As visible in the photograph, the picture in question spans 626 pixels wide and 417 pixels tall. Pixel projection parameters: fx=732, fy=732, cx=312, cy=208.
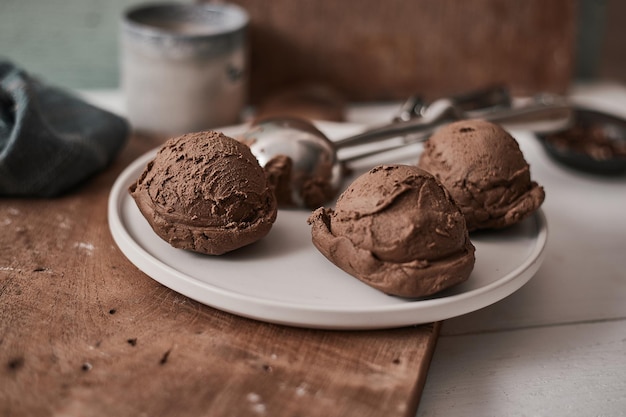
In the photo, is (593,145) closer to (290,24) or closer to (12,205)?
(290,24)

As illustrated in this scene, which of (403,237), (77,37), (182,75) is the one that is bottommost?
(77,37)

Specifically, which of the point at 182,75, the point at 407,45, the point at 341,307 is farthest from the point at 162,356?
the point at 407,45

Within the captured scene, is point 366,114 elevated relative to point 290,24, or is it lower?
lower

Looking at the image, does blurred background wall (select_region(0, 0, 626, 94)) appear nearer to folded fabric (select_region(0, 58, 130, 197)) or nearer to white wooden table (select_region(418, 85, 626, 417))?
folded fabric (select_region(0, 58, 130, 197))

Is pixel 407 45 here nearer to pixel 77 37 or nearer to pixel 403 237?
pixel 77 37

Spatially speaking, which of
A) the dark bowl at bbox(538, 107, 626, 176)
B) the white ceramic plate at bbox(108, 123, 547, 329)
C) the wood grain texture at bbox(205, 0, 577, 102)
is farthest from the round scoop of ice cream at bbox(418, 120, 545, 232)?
the wood grain texture at bbox(205, 0, 577, 102)

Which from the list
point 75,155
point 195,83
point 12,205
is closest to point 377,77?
point 195,83

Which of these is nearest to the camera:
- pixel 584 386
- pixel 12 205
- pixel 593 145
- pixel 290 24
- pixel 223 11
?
pixel 584 386
